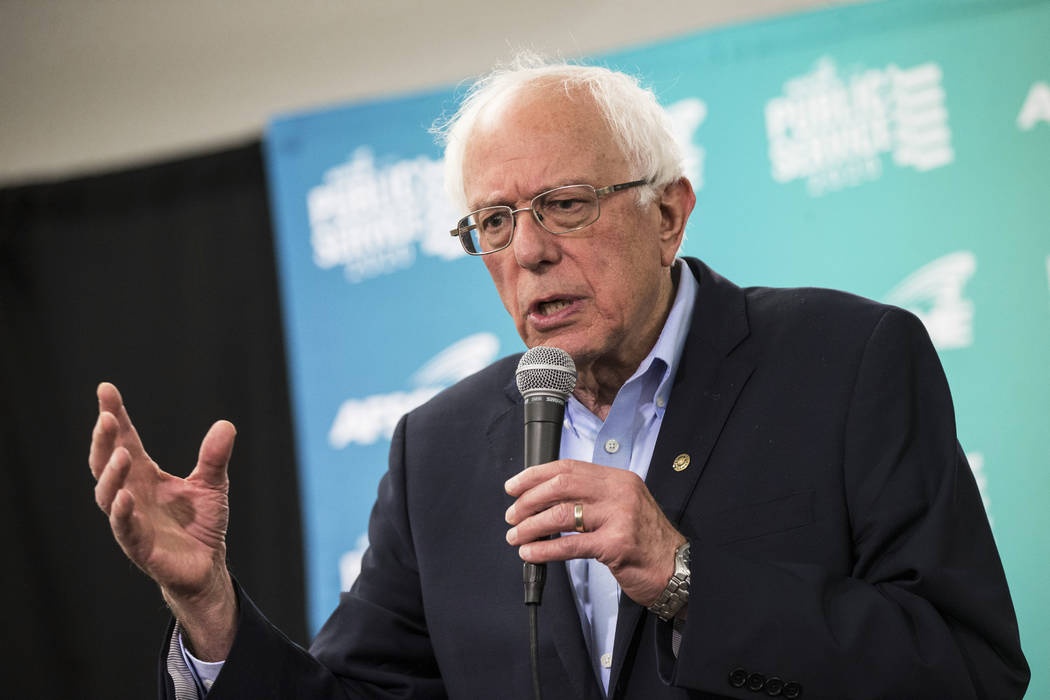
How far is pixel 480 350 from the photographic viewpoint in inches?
143

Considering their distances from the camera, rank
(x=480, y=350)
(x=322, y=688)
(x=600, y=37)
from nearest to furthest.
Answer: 1. (x=322, y=688)
2. (x=480, y=350)
3. (x=600, y=37)

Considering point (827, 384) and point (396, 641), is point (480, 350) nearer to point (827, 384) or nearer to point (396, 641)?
point (396, 641)

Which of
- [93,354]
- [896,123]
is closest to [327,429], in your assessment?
[93,354]

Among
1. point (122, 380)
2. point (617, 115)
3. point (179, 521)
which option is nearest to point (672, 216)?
point (617, 115)

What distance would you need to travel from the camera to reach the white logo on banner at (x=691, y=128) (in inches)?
132

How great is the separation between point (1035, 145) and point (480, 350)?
6.04 ft

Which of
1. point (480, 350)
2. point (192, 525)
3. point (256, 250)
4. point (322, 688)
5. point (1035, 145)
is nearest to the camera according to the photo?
point (192, 525)

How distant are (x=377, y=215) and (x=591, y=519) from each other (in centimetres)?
254

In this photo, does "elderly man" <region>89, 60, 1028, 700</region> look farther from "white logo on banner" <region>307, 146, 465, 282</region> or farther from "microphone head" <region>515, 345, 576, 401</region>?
"white logo on banner" <region>307, 146, 465, 282</region>

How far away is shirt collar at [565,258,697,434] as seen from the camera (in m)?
1.99

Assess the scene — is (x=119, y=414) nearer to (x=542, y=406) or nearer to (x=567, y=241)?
(x=542, y=406)

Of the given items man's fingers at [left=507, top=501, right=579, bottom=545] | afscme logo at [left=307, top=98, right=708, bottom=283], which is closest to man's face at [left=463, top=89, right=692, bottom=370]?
man's fingers at [left=507, top=501, right=579, bottom=545]

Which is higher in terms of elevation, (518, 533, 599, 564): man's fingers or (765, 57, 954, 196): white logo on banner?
(765, 57, 954, 196): white logo on banner

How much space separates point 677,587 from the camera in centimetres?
153
